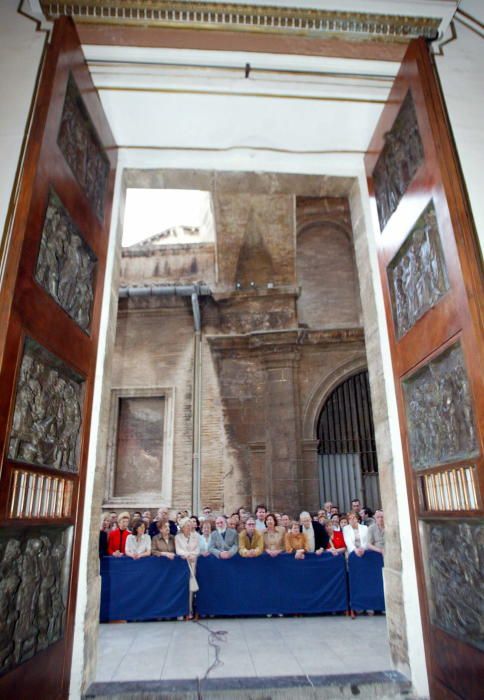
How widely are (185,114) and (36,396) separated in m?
2.89

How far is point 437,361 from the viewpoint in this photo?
3025 millimetres

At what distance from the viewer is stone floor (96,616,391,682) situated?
12.5 ft

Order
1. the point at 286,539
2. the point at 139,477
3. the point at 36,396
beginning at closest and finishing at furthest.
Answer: the point at 36,396 < the point at 286,539 < the point at 139,477

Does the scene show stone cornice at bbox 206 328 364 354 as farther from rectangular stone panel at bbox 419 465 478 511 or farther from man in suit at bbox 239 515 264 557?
rectangular stone panel at bbox 419 465 478 511

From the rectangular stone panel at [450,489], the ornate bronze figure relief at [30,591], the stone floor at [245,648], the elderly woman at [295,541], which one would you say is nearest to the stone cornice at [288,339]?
the elderly woman at [295,541]

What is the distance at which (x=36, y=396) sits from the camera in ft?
8.87

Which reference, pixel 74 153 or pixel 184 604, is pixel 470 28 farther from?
pixel 184 604

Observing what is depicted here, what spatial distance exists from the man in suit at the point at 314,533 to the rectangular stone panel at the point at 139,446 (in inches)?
162

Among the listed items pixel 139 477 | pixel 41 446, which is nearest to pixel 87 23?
Result: pixel 41 446

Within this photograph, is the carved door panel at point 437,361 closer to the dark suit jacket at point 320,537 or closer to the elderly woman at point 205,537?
the dark suit jacket at point 320,537

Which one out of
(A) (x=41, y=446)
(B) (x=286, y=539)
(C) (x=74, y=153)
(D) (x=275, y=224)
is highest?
(D) (x=275, y=224)

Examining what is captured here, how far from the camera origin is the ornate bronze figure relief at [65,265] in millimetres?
2859

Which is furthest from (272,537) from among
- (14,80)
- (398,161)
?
(14,80)

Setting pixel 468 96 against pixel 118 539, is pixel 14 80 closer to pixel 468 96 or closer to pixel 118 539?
pixel 468 96
